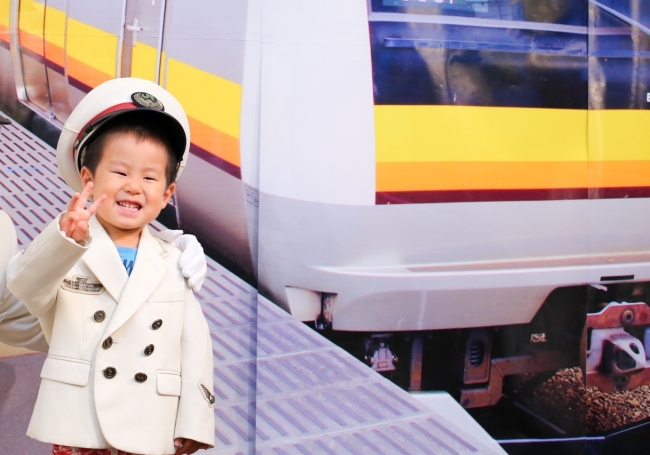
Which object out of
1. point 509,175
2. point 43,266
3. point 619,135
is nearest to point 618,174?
point 619,135

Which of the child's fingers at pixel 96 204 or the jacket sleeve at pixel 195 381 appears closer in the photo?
the child's fingers at pixel 96 204

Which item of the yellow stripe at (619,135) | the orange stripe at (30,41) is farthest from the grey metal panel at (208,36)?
the yellow stripe at (619,135)

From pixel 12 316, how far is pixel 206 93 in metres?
1.00

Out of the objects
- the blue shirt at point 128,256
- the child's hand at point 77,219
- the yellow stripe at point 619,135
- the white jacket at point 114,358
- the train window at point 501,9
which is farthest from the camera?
the yellow stripe at point 619,135

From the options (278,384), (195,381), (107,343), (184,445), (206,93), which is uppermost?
(206,93)

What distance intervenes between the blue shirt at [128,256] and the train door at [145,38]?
876mm

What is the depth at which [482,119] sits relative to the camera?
2.38 meters

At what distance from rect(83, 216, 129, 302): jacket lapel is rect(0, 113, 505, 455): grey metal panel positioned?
2.75 feet

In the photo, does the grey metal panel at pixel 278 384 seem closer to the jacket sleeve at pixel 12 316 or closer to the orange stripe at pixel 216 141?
the orange stripe at pixel 216 141

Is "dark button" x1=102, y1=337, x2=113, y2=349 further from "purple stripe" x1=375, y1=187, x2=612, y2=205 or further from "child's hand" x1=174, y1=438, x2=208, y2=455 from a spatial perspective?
"purple stripe" x1=375, y1=187, x2=612, y2=205

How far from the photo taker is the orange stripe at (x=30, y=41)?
7.28ft

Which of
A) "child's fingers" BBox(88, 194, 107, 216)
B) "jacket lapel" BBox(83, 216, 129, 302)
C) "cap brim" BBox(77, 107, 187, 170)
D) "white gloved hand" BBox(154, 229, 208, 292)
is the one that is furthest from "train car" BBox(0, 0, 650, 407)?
"child's fingers" BBox(88, 194, 107, 216)

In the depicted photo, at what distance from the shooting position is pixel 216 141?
2.29m

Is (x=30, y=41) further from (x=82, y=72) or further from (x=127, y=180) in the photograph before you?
(x=127, y=180)
